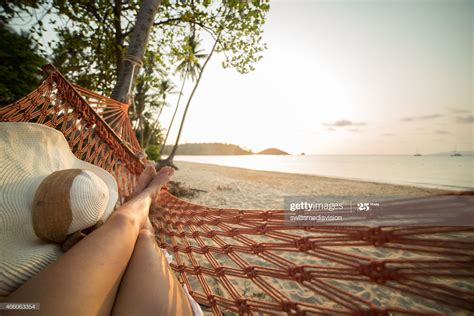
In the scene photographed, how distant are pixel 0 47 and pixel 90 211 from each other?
2.98 metres

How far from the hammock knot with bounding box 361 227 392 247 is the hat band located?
80cm

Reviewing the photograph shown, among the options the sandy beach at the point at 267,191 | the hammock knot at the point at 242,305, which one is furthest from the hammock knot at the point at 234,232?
the sandy beach at the point at 267,191

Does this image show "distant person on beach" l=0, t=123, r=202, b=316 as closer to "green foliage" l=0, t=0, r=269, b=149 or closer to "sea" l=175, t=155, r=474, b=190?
"green foliage" l=0, t=0, r=269, b=149

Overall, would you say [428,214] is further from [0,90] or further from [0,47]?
[0,47]

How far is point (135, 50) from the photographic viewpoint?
175cm

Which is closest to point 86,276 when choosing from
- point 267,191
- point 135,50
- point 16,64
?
point 135,50

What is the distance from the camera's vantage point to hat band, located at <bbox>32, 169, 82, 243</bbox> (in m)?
0.50

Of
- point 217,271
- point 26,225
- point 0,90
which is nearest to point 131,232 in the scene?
point 26,225

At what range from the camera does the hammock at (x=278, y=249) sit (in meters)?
0.42

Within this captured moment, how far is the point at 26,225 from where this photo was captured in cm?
50

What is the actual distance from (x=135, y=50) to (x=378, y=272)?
2226 millimetres

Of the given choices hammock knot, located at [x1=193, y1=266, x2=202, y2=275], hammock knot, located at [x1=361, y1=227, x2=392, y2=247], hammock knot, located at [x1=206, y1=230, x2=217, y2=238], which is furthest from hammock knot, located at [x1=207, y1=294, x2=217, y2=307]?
hammock knot, located at [x1=361, y1=227, x2=392, y2=247]

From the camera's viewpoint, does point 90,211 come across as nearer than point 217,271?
Yes

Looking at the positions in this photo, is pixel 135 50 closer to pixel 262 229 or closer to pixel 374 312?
pixel 262 229
